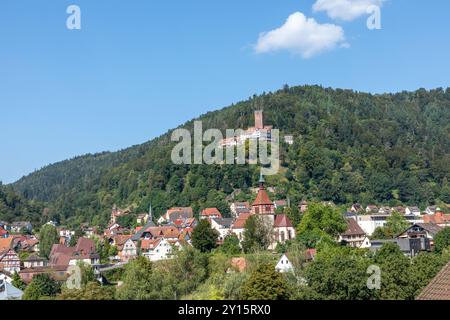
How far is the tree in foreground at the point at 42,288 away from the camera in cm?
3520

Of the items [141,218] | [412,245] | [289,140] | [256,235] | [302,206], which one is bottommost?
[412,245]

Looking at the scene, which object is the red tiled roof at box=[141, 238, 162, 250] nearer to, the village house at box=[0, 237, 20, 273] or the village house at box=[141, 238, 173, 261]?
the village house at box=[141, 238, 173, 261]

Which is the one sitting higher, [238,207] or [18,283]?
[238,207]

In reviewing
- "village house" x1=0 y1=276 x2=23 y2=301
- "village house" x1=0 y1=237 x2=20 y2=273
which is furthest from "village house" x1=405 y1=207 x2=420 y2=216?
"village house" x1=0 y1=276 x2=23 y2=301

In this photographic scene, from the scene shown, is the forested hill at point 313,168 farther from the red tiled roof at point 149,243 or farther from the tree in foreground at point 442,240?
the tree in foreground at point 442,240

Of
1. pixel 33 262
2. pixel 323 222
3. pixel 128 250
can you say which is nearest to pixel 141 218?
pixel 128 250

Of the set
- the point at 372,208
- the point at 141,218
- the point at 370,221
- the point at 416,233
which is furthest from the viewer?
the point at 372,208

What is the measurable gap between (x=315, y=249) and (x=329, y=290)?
65.2 feet

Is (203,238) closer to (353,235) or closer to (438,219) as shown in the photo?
(353,235)

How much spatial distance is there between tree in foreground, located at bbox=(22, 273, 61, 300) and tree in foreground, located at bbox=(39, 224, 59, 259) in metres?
21.4

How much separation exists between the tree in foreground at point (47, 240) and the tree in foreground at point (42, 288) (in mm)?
21438

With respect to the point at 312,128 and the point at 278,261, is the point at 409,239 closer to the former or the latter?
the point at 278,261

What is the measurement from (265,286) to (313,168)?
77.5 m

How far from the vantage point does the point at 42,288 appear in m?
36.2
